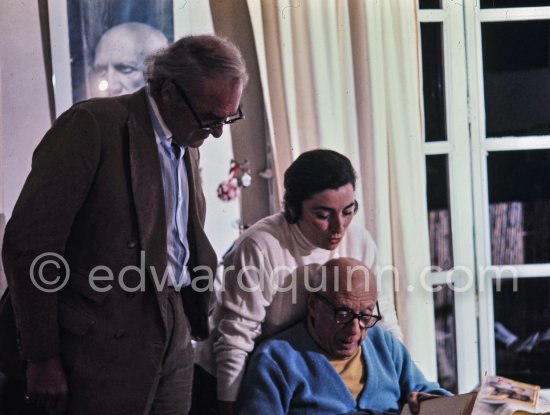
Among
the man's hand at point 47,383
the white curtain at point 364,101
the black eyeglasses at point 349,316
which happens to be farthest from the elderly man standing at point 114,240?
the white curtain at point 364,101

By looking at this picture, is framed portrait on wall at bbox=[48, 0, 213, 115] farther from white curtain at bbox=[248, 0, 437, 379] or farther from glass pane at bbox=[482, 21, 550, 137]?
glass pane at bbox=[482, 21, 550, 137]

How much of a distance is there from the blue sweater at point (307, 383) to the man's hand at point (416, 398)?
0.24 feet

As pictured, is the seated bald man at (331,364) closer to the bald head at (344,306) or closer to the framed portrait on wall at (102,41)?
the bald head at (344,306)

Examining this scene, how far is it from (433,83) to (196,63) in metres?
1.43

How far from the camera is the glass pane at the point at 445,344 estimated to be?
2.92m

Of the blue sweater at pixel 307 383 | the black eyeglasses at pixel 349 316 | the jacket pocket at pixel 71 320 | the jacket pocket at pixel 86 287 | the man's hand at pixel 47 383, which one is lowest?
the blue sweater at pixel 307 383

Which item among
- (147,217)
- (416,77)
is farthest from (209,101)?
Answer: (416,77)

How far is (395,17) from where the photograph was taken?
8.88 ft

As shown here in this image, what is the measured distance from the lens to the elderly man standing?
1496 mm

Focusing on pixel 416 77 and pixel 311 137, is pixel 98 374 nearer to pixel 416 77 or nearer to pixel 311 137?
pixel 311 137

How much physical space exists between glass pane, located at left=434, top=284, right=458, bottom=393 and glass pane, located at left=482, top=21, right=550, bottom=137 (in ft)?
2.16

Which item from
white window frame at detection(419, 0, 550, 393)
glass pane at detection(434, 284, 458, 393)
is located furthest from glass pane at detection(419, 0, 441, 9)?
glass pane at detection(434, 284, 458, 393)

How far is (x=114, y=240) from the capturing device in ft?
5.20

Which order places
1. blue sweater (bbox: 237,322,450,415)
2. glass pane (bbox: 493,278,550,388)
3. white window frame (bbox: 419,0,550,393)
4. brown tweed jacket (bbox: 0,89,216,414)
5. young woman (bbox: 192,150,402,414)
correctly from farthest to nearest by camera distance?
glass pane (bbox: 493,278,550,388) → white window frame (bbox: 419,0,550,393) → young woman (bbox: 192,150,402,414) → blue sweater (bbox: 237,322,450,415) → brown tweed jacket (bbox: 0,89,216,414)
